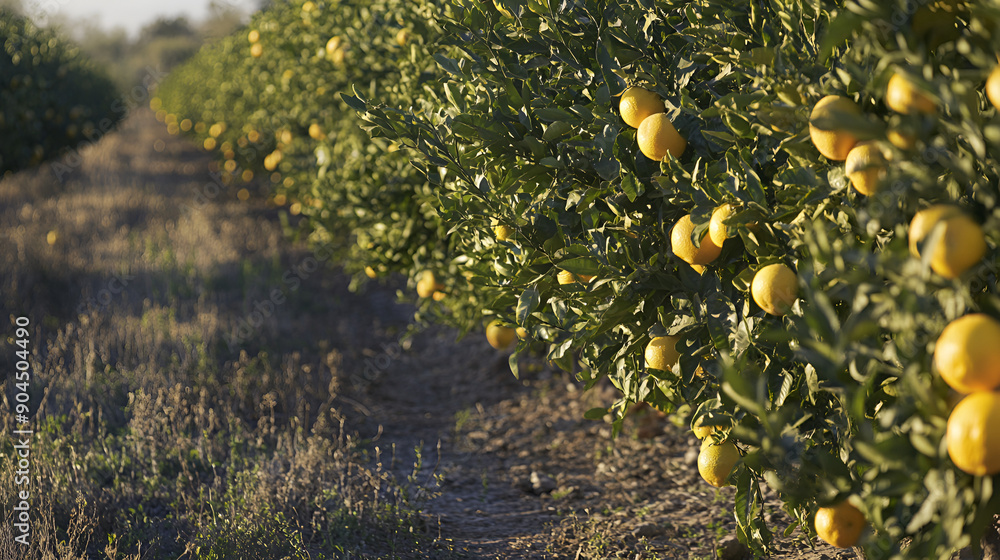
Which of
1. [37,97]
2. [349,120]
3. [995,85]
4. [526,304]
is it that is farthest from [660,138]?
[37,97]

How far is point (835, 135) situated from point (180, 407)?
11.8ft

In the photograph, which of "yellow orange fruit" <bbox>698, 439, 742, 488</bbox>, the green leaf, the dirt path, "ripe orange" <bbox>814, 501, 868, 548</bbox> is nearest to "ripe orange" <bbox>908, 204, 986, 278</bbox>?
"ripe orange" <bbox>814, 501, 868, 548</bbox>

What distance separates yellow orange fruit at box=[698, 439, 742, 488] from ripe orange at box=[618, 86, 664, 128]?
3.07 feet

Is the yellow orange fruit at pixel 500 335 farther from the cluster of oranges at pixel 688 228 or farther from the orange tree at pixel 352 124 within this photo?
the cluster of oranges at pixel 688 228

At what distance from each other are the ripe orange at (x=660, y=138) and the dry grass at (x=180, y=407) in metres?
1.81

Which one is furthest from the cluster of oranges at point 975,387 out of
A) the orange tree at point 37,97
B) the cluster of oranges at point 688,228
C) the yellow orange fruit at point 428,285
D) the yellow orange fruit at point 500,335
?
the orange tree at point 37,97

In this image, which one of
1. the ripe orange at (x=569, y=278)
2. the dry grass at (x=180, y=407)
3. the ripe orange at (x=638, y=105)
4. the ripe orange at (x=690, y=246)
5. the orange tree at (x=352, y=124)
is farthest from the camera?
the orange tree at (x=352, y=124)

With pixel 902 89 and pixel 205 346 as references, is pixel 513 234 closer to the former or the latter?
pixel 902 89

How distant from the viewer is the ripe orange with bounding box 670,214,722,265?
1699 millimetres

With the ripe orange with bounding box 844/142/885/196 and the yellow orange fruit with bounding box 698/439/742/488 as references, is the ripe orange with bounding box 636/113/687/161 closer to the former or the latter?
the ripe orange with bounding box 844/142/885/196

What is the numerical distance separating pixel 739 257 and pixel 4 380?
4288 millimetres

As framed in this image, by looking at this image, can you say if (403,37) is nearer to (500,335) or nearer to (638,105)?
(500,335)

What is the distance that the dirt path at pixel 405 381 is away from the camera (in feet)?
9.80

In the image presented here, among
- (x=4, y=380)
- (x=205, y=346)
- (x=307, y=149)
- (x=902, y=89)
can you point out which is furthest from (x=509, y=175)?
(x=307, y=149)
